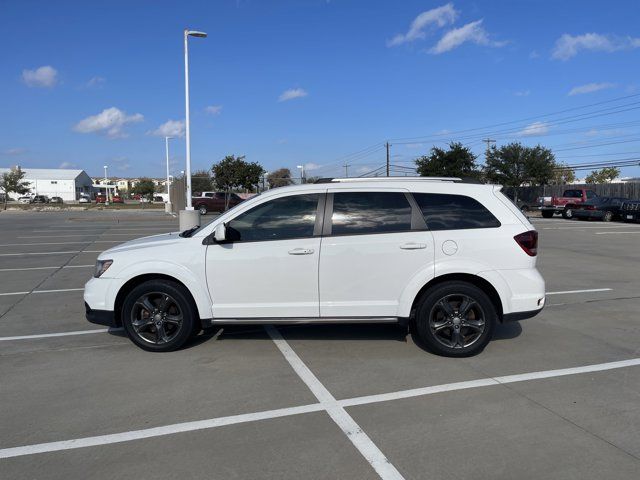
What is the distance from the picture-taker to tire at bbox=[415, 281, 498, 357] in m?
5.18

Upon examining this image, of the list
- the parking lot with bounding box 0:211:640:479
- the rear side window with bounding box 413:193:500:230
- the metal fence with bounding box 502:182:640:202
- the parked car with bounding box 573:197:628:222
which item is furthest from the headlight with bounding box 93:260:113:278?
the metal fence with bounding box 502:182:640:202

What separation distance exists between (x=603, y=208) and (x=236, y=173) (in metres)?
33.8

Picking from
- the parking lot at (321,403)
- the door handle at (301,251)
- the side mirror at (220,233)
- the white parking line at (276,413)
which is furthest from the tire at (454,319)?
the side mirror at (220,233)

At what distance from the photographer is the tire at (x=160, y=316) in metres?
5.27

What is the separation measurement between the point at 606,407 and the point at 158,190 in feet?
486

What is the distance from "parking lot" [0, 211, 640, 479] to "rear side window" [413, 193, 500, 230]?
4.56 ft

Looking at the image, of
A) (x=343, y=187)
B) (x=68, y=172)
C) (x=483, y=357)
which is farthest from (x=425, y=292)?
(x=68, y=172)

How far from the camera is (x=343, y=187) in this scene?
541 cm

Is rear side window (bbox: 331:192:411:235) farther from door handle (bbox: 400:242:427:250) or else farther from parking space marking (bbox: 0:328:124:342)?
parking space marking (bbox: 0:328:124:342)

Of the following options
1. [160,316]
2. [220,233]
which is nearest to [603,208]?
[220,233]

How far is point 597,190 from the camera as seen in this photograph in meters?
42.7

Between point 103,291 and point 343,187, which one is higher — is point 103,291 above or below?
below

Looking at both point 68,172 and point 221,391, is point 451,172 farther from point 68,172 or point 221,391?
point 68,172

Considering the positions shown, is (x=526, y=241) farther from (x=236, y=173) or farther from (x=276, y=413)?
(x=236, y=173)
